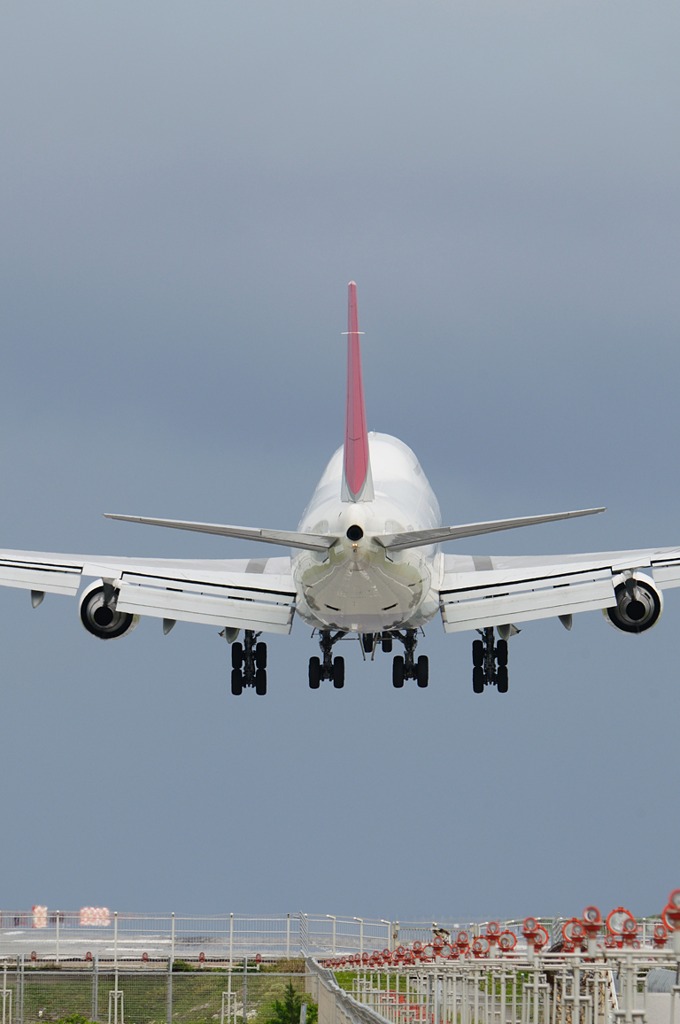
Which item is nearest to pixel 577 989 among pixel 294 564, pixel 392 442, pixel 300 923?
pixel 294 564

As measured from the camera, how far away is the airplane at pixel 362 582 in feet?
151

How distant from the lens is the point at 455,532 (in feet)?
142

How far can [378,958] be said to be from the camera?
53875mm

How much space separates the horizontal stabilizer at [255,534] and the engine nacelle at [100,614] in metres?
9.47

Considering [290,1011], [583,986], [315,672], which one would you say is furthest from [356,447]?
[290,1011]

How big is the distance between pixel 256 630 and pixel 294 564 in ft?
27.7

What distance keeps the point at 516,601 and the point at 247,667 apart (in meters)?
9.06

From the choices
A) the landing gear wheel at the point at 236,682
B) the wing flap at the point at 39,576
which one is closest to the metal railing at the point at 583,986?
the landing gear wheel at the point at 236,682

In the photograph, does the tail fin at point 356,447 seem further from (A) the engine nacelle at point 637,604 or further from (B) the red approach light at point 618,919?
(B) the red approach light at point 618,919

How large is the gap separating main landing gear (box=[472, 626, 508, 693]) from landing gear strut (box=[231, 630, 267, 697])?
684 centimetres

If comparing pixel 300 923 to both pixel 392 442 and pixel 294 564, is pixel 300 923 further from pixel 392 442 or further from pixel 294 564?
pixel 294 564

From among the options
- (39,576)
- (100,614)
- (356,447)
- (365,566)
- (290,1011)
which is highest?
(356,447)

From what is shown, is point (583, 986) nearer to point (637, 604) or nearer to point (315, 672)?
point (637, 604)

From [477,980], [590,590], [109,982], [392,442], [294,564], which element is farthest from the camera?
[109,982]
